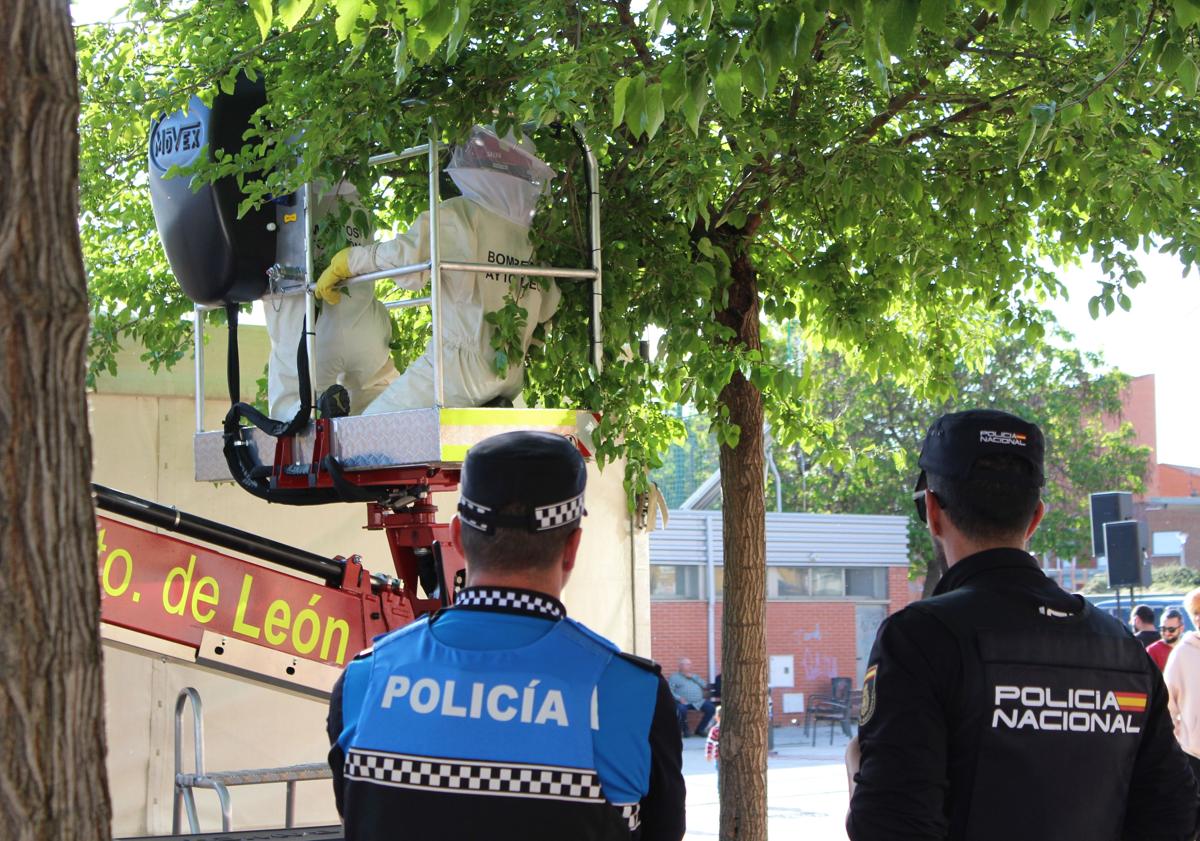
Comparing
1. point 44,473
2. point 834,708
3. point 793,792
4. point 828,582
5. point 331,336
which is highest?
point 331,336

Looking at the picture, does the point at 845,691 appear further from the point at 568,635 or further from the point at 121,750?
the point at 568,635

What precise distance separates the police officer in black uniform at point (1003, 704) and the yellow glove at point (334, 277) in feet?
11.1

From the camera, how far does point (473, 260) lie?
5.66 metres

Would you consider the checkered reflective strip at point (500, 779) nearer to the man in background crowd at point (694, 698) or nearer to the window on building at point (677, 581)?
the man in background crowd at point (694, 698)

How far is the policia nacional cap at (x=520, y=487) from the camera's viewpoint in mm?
2385

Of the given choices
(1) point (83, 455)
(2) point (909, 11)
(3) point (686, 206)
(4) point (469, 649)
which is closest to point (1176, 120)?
(3) point (686, 206)

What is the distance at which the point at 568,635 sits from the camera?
231cm

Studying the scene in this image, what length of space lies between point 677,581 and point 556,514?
31.0 meters

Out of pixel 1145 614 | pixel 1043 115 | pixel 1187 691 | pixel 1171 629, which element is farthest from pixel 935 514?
pixel 1145 614

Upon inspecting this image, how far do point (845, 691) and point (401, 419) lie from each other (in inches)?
1097

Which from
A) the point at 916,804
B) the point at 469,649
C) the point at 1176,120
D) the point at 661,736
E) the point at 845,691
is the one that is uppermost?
the point at 1176,120

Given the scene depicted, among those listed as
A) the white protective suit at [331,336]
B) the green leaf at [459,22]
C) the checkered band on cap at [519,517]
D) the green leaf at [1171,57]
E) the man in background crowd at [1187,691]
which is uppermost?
the green leaf at [459,22]

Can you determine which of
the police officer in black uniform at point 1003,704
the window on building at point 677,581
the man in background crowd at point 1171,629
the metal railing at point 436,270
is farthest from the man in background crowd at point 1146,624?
the window on building at point 677,581

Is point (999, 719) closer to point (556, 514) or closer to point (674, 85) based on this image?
point (556, 514)
